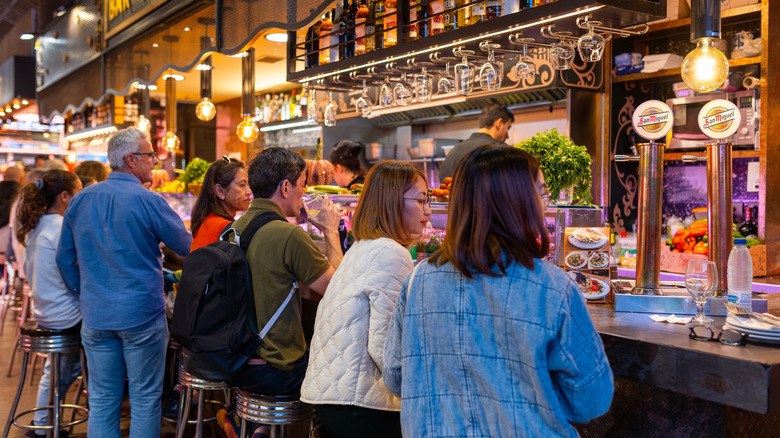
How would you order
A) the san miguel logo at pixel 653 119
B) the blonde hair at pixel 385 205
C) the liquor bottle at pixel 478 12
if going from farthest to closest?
1. the liquor bottle at pixel 478 12
2. the san miguel logo at pixel 653 119
3. the blonde hair at pixel 385 205

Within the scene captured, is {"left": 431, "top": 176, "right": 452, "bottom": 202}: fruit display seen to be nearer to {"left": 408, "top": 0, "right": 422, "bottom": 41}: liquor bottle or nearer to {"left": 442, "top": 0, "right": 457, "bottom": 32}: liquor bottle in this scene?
{"left": 442, "top": 0, "right": 457, "bottom": 32}: liquor bottle

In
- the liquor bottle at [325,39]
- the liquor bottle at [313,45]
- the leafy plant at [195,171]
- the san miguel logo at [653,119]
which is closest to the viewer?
the san miguel logo at [653,119]

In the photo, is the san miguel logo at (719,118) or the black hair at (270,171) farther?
the black hair at (270,171)

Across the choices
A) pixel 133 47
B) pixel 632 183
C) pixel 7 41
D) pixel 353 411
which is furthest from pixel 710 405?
pixel 7 41

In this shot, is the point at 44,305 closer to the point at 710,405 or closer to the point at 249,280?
the point at 249,280

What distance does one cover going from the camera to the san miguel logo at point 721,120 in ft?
8.09

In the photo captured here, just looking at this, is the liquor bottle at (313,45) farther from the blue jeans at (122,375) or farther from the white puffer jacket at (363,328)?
the white puffer jacket at (363,328)

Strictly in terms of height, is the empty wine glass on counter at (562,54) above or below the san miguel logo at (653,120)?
above

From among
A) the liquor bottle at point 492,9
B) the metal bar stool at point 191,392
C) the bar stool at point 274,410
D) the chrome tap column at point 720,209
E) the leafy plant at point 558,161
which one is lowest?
the metal bar stool at point 191,392

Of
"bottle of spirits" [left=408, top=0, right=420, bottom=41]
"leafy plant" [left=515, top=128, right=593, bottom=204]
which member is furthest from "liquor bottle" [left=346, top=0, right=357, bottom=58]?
"leafy plant" [left=515, top=128, right=593, bottom=204]

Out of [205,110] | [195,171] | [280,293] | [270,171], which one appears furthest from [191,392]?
[205,110]

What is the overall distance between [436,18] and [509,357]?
2712mm

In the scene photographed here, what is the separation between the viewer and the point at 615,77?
18.4 feet

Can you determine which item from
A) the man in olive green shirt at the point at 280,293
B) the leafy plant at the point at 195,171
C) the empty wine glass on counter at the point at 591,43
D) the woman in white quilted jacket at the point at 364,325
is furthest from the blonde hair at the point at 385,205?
the leafy plant at the point at 195,171
